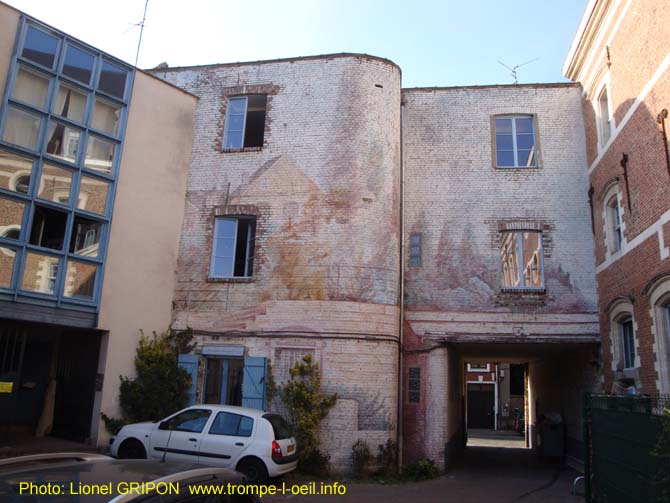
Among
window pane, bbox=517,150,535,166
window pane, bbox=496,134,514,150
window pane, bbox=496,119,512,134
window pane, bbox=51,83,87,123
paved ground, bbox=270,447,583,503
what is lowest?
paved ground, bbox=270,447,583,503

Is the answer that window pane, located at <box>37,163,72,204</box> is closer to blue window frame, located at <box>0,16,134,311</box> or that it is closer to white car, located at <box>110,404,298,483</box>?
blue window frame, located at <box>0,16,134,311</box>

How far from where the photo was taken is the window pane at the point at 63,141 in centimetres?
1241

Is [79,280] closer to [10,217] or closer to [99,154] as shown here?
[10,217]

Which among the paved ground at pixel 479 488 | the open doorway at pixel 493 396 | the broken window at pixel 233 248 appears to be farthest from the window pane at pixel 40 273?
the open doorway at pixel 493 396

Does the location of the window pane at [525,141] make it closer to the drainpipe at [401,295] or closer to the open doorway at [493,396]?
the drainpipe at [401,295]

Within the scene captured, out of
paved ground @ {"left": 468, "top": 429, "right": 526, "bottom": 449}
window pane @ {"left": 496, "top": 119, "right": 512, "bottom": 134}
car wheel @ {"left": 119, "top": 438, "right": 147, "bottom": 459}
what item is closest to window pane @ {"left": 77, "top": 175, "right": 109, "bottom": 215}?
car wheel @ {"left": 119, "top": 438, "right": 147, "bottom": 459}

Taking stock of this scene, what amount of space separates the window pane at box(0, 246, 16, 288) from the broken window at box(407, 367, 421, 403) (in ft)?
30.8

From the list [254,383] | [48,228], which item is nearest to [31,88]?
[48,228]

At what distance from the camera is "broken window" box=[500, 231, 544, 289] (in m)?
14.6

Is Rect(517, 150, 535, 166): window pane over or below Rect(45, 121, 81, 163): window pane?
over

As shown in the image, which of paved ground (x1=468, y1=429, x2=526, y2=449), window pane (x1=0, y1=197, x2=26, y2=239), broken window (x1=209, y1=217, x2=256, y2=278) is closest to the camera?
window pane (x1=0, y1=197, x2=26, y2=239)

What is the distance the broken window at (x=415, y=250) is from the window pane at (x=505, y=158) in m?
3.22

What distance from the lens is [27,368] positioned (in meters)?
13.8

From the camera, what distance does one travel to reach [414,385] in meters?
14.1
